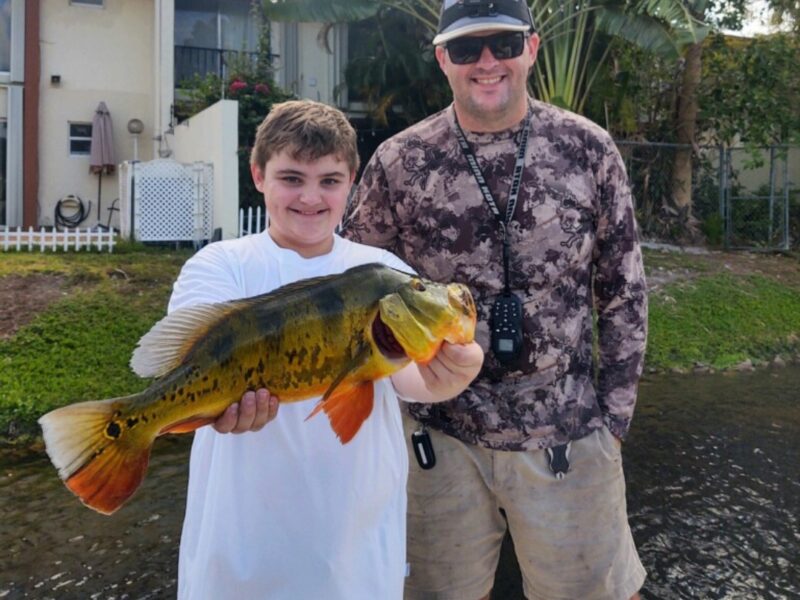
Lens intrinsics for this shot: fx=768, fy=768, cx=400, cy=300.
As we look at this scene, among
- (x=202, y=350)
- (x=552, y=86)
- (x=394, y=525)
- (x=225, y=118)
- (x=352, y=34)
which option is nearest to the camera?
(x=202, y=350)

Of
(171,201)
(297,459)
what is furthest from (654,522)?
(171,201)

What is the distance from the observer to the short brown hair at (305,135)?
96.2 inches

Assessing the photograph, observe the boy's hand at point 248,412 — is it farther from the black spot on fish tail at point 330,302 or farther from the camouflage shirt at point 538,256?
the camouflage shirt at point 538,256

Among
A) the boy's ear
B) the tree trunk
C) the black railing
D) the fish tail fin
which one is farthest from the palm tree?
the fish tail fin

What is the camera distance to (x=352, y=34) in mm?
19031

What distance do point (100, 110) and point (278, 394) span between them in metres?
16.7

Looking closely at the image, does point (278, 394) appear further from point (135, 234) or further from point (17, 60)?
point (17, 60)

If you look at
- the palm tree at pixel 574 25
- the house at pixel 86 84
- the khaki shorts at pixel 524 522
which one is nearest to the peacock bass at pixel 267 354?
the khaki shorts at pixel 524 522

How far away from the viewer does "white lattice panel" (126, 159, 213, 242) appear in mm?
13250

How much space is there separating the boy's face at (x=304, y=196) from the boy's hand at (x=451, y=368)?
0.58 m

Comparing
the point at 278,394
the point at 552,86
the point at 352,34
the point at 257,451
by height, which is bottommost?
the point at 257,451

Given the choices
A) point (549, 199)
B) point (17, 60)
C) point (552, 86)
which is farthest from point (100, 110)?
point (549, 199)

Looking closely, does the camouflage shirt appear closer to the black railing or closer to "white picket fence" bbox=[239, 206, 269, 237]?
"white picket fence" bbox=[239, 206, 269, 237]

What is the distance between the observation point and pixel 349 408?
2.16 m
